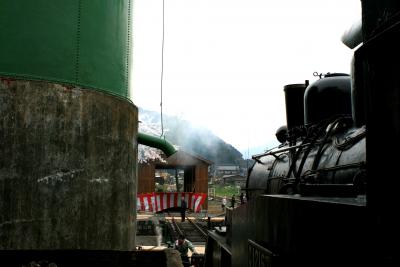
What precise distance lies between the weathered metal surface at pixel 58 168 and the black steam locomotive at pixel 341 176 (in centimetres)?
171

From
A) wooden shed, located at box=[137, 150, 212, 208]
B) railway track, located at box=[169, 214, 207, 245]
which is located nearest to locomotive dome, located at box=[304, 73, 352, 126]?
railway track, located at box=[169, 214, 207, 245]

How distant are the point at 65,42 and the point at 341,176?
11.4 ft

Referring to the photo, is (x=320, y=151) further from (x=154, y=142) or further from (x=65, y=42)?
(x=154, y=142)

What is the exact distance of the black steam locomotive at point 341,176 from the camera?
1.75 metres

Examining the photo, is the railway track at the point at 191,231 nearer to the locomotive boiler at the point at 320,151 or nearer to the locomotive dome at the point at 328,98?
the locomotive boiler at the point at 320,151

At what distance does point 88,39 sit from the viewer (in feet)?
17.2

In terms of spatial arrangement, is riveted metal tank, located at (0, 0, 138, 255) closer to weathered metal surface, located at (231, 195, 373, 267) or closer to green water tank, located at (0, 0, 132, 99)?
green water tank, located at (0, 0, 132, 99)

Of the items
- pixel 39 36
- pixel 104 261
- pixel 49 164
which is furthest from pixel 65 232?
pixel 39 36

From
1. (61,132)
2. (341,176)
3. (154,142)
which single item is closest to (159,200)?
(154,142)

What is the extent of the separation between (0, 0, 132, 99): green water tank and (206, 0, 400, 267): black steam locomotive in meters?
2.51

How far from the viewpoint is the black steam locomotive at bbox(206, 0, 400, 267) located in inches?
68.7

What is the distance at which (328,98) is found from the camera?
5.34 metres

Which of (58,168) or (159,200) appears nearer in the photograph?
(58,168)

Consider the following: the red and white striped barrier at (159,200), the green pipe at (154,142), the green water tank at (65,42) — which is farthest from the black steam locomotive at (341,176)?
the red and white striped barrier at (159,200)
